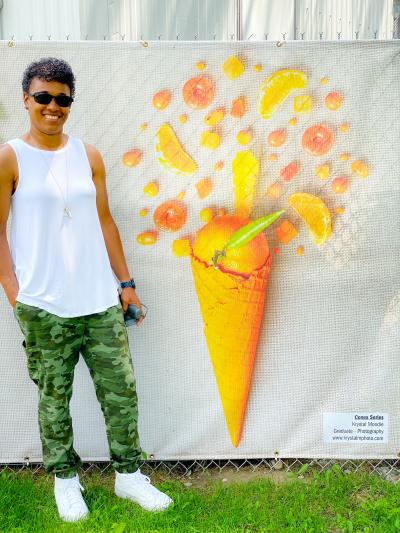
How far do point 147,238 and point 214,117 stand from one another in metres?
0.67

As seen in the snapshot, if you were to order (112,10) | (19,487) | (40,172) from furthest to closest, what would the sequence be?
(112,10) < (19,487) < (40,172)

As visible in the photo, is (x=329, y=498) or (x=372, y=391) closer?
(x=329, y=498)

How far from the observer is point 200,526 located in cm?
280

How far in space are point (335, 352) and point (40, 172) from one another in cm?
167

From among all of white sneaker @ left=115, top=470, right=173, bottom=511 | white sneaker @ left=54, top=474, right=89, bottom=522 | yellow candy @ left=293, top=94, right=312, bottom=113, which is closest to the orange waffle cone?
white sneaker @ left=115, top=470, right=173, bottom=511

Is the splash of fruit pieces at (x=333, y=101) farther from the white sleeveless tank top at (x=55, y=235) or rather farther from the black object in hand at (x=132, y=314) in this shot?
the black object in hand at (x=132, y=314)

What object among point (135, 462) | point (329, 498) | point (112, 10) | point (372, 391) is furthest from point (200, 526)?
point (112, 10)

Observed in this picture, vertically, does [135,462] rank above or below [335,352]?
below

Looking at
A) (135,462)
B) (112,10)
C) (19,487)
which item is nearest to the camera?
(135,462)

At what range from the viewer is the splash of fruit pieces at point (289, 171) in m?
3.19

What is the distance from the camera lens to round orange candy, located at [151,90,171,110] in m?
3.16

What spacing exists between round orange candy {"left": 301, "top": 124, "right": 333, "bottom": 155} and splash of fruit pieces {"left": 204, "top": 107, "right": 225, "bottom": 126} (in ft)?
1.35

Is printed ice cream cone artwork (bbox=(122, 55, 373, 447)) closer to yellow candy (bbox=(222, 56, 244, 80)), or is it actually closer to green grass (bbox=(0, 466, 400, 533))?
yellow candy (bbox=(222, 56, 244, 80))

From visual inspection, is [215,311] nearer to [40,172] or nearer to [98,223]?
[98,223]
